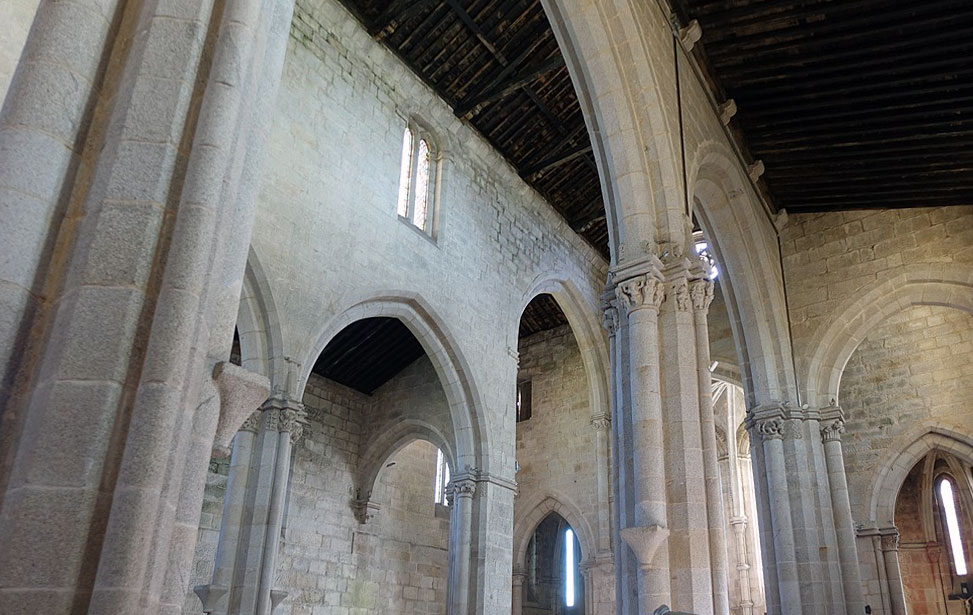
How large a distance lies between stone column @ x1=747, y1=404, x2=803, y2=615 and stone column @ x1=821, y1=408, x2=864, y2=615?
594 millimetres

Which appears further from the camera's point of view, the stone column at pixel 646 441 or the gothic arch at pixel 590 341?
the gothic arch at pixel 590 341

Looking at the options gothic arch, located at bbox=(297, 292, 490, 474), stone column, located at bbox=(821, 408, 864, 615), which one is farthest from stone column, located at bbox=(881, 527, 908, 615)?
gothic arch, located at bbox=(297, 292, 490, 474)

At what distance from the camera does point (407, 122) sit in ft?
37.0

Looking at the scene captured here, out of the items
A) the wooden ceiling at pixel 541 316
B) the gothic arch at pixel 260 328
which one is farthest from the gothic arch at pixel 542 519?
the gothic arch at pixel 260 328

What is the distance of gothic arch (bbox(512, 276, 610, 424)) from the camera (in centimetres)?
1460

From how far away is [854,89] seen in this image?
28.7 ft

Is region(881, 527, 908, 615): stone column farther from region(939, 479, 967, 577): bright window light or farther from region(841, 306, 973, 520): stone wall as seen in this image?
region(939, 479, 967, 577): bright window light

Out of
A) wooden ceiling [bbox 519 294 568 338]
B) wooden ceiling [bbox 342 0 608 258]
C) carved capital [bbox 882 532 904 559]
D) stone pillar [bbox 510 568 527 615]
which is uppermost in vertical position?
wooden ceiling [bbox 342 0 608 258]

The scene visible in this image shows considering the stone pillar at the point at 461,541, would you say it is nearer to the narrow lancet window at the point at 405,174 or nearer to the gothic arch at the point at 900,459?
the narrow lancet window at the point at 405,174

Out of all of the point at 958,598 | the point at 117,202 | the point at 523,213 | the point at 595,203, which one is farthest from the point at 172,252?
the point at 958,598

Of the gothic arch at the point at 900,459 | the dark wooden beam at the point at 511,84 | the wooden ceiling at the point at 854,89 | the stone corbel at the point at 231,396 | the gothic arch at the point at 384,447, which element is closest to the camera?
the stone corbel at the point at 231,396

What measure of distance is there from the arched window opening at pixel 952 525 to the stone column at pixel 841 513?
23.0ft

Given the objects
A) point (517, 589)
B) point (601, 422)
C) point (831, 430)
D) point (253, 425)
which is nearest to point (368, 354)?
point (601, 422)

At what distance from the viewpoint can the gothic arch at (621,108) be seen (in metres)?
6.96
